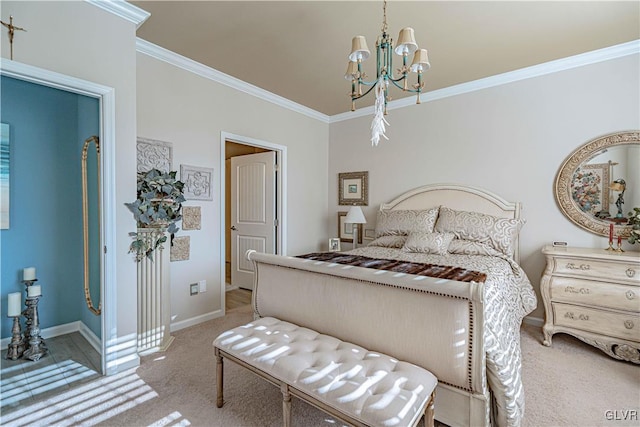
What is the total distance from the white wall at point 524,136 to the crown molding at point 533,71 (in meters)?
0.05

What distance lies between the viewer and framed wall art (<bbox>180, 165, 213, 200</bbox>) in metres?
3.00

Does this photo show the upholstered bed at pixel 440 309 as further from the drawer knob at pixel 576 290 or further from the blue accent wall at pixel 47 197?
the blue accent wall at pixel 47 197

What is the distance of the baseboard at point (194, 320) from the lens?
2.99m

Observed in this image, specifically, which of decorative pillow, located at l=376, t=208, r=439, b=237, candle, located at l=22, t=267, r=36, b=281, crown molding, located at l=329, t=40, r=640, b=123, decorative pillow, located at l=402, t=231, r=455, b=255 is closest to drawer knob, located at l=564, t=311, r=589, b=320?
decorative pillow, located at l=402, t=231, r=455, b=255

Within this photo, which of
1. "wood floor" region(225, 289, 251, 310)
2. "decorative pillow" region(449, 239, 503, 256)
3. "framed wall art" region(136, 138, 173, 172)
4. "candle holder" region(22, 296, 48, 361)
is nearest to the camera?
"candle holder" region(22, 296, 48, 361)

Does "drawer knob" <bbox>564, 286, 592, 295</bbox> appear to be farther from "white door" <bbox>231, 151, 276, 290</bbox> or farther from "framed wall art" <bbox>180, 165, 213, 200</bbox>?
"framed wall art" <bbox>180, 165, 213, 200</bbox>

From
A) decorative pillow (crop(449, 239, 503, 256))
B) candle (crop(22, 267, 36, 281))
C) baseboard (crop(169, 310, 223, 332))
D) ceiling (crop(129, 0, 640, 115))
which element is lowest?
baseboard (crop(169, 310, 223, 332))

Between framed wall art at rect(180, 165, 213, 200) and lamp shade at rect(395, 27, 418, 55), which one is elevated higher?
lamp shade at rect(395, 27, 418, 55)

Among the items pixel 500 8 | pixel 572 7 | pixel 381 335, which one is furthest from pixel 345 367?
pixel 572 7

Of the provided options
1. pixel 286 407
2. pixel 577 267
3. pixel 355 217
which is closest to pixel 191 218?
pixel 355 217

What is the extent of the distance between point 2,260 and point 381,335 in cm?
323

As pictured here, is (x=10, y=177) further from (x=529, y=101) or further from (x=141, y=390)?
(x=529, y=101)

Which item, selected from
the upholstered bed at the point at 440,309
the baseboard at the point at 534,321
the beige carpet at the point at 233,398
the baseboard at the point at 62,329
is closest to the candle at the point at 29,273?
the baseboard at the point at 62,329

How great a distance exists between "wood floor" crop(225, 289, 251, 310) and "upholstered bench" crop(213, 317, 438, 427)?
6.69ft
